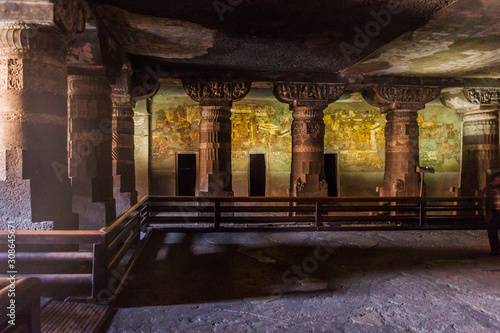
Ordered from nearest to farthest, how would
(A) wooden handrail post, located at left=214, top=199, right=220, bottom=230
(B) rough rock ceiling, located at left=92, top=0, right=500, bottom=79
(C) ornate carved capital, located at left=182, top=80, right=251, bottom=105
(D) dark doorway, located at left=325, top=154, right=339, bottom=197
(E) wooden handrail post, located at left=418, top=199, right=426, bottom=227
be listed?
(B) rough rock ceiling, located at left=92, top=0, right=500, bottom=79 < (A) wooden handrail post, located at left=214, top=199, right=220, bottom=230 < (E) wooden handrail post, located at left=418, top=199, right=426, bottom=227 < (C) ornate carved capital, located at left=182, top=80, right=251, bottom=105 < (D) dark doorway, located at left=325, top=154, right=339, bottom=197

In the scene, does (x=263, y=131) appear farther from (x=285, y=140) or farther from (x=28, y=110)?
→ (x=28, y=110)

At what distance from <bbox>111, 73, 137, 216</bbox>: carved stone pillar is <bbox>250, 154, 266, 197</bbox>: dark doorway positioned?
14.0 ft

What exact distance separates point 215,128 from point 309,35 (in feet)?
9.54

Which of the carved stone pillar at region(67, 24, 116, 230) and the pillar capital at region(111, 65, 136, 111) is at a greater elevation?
the pillar capital at region(111, 65, 136, 111)

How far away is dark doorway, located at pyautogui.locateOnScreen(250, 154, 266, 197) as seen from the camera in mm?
10398

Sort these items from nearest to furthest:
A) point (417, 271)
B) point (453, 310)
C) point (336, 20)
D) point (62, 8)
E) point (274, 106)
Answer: point (453, 310) < point (62, 8) < point (417, 271) < point (336, 20) < point (274, 106)

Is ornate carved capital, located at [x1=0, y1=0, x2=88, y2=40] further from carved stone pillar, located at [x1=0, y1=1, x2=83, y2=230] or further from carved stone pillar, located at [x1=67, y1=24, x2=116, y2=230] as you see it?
carved stone pillar, located at [x1=67, y1=24, x2=116, y2=230]

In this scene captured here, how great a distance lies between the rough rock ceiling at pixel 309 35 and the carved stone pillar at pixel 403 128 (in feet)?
1.82

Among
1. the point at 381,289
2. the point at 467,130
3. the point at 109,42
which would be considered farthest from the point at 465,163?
the point at 109,42

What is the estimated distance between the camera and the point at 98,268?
2637mm

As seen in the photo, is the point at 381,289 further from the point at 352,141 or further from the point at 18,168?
the point at 352,141

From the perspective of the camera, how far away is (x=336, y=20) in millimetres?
4344

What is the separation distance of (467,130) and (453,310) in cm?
692

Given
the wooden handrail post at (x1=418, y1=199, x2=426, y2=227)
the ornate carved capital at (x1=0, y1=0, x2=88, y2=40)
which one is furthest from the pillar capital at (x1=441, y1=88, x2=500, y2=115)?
the ornate carved capital at (x1=0, y1=0, x2=88, y2=40)
